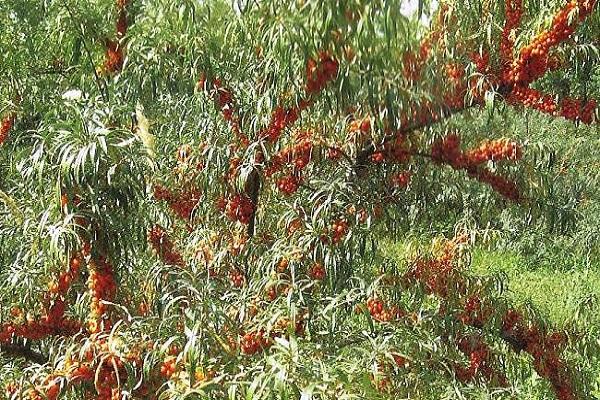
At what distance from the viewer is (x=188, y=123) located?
288 cm

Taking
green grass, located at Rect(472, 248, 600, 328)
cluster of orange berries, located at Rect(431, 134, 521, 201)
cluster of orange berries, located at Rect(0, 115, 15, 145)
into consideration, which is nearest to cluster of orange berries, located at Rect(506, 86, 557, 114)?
cluster of orange berries, located at Rect(431, 134, 521, 201)

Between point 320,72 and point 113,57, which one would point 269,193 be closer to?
point 113,57

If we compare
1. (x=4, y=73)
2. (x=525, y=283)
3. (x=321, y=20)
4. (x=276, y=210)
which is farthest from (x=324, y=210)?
(x=525, y=283)

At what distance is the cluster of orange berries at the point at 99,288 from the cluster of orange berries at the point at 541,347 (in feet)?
4.98

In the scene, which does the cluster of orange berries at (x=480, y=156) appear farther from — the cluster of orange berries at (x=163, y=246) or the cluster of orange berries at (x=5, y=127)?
the cluster of orange berries at (x=5, y=127)

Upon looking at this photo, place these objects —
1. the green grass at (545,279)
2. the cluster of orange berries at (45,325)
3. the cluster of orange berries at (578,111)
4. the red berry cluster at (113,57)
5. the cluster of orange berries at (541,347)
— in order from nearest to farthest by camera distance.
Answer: the cluster of orange berries at (45,325) < the cluster of orange berries at (578,111) < the red berry cluster at (113,57) < the cluster of orange berries at (541,347) < the green grass at (545,279)

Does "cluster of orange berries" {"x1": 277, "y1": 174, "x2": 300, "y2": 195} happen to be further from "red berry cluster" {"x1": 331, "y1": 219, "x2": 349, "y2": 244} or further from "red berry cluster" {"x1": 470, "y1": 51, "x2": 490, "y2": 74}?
"red berry cluster" {"x1": 470, "y1": 51, "x2": 490, "y2": 74}

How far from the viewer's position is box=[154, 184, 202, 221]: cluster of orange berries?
2.68 metres

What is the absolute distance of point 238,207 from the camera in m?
2.55

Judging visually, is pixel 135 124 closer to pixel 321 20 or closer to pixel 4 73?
pixel 4 73

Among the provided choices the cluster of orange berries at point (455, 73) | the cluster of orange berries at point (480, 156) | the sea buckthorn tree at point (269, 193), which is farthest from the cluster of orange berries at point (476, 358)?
the cluster of orange berries at point (455, 73)

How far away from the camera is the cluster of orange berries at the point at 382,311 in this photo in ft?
8.06

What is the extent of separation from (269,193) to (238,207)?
17 cm

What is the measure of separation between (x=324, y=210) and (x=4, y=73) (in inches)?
66.8
